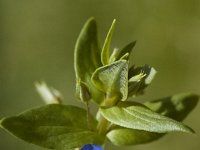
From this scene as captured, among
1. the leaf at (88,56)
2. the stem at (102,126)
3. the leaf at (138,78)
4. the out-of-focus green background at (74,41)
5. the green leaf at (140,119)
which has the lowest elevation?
the out-of-focus green background at (74,41)

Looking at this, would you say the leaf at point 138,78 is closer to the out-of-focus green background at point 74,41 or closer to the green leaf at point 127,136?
the green leaf at point 127,136

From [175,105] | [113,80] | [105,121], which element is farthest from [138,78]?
[175,105]

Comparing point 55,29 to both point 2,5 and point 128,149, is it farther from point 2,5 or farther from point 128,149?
point 128,149

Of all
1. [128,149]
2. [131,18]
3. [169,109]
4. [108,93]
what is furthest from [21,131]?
[131,18]

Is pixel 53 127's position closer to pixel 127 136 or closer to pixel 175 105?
pixel 127 136

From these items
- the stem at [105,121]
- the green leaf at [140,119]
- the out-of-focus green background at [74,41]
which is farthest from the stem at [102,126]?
the out-of-focus green background at [74,41]

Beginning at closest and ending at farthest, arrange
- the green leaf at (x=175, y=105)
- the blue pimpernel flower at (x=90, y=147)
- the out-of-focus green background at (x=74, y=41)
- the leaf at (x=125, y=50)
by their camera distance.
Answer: the blue pimpernel flower at (x=90, y=147) → the leaf at (x=125, y=50) → the green leaf at (x=175, y=105) → the out-of-focus green background at (x=74, y=41)

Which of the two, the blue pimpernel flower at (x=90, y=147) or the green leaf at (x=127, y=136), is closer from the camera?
the blue pimpernel flower at (x=90, y=147)

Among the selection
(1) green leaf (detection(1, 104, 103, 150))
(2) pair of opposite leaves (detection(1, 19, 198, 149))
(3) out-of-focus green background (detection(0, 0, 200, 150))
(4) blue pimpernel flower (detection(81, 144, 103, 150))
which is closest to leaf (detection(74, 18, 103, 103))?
(2) pair of opposite leaves (detection(1, 19, 198, 149))
